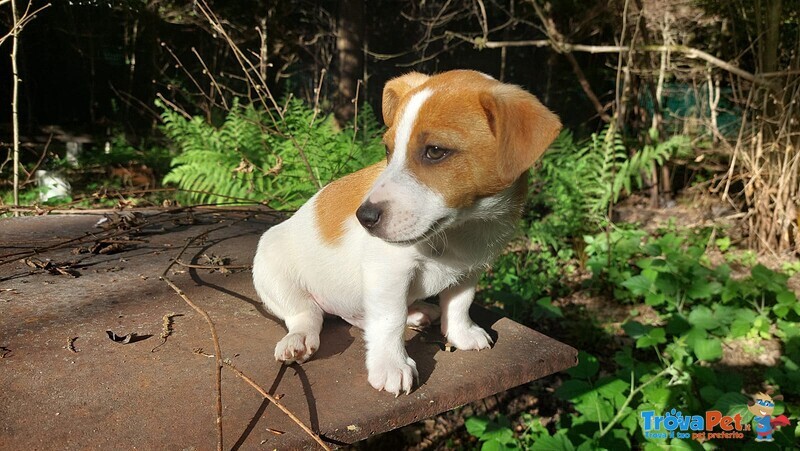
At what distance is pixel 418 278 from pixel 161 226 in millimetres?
2365

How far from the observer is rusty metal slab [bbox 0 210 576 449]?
1673mm

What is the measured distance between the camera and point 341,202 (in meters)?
2.50

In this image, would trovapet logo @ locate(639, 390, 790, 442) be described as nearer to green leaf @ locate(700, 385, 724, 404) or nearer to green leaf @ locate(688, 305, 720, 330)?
green leaf @ locate(700, 385, 724, 404)

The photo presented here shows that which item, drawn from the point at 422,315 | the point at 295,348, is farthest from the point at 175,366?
the point at 422,315

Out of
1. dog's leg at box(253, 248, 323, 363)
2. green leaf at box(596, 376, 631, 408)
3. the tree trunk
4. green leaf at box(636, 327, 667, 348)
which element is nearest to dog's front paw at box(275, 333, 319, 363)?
dog's leg at box(253, 248, 323, 363)

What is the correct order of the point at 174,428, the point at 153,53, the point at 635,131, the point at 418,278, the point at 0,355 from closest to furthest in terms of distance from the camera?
the point at 174,428, the point at 0,355, the point at 418,278, the point at 635,131, the point at 153,53

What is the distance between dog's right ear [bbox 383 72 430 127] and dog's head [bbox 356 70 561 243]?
339 mm

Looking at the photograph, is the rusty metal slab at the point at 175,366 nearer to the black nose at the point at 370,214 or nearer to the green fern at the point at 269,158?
the black nose at the point at 370,214

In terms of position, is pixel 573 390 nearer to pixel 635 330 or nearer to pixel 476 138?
pixel 635 330

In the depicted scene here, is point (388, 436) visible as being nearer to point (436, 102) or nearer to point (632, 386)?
point (632, 386)

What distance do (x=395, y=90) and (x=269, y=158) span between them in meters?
4.12

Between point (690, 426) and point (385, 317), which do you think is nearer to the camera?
point (385, 317)

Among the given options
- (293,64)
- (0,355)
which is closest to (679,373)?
(0,355)

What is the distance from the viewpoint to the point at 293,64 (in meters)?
10.7
